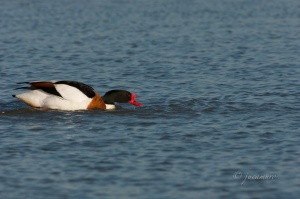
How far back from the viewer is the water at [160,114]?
986 cm

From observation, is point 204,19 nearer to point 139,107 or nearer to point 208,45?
point 208,45

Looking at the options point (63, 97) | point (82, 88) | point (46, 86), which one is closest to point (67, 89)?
point (63, 97)

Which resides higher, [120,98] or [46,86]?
[46,86]

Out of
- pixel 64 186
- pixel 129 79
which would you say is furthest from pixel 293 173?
pixel 129 79

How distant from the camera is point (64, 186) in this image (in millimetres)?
9648

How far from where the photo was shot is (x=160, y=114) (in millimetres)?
14117

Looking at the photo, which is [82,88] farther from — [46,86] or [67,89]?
[46,86]

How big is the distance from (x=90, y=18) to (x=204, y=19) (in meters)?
4.35

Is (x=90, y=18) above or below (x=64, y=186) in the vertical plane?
above

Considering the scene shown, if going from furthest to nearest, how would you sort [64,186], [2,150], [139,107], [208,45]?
[208,45]
[139,107]
[2,150]
[64,186]

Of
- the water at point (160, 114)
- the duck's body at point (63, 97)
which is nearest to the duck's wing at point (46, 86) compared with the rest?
the duck's body at point (63, 97)

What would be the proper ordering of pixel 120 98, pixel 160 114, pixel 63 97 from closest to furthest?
pixel 160 114, pixel 63 97, pixel 120 98

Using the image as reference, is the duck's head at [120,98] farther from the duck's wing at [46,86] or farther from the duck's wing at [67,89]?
the duck's wing at [46,86]

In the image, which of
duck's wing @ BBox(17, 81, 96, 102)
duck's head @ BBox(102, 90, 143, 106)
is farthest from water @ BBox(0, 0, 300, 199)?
duck's wing @ BBox(17, 81, 96, 102)
